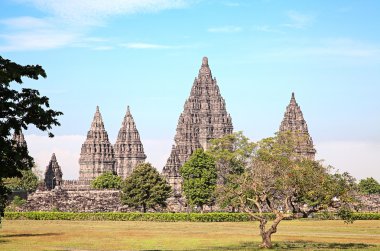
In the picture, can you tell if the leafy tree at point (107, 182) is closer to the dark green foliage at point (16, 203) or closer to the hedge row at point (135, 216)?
the dark green foliage at point (16, 203)

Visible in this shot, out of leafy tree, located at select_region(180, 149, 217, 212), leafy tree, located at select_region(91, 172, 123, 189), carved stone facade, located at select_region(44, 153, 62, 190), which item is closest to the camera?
leafy tree, located at select_region(180, 149, 217, 212)

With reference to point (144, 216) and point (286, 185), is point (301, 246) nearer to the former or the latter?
point (286, 185)

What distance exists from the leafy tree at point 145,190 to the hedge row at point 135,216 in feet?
42.3

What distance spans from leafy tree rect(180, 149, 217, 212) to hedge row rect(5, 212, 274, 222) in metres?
16.3

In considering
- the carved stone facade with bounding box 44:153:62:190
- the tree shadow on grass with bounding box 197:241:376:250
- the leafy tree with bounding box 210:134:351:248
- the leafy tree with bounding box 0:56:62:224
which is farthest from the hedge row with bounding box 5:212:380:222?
the carved stone facade with bounding box 44:153:62:190

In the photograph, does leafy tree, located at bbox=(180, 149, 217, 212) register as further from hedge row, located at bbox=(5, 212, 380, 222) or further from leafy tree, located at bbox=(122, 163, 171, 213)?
hedge row, located at bbox=(5, 212, 380, 222)

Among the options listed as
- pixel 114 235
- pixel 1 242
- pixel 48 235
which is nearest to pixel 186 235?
pixel 114 235

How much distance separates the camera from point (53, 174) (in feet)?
645

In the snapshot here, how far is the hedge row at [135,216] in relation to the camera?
Answer: 108 metres

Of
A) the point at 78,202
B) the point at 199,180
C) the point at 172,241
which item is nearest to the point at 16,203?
the point at 78,202

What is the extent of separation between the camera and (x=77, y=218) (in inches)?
4377

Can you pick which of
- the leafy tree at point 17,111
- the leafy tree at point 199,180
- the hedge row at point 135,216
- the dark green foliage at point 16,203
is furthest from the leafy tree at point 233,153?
the leafy tree at point 17,111

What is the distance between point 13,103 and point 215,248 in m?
22.9

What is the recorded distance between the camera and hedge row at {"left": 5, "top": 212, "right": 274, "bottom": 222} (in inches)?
4235
